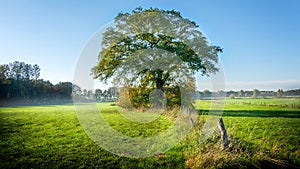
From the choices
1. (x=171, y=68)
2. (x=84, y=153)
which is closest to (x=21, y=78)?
(x=171, y=68)

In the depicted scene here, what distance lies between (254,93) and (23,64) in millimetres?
84133

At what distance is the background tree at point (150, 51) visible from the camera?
22156mm

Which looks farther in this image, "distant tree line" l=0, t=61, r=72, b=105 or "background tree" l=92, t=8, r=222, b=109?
"distant tree line" l=0, t=61, r=72, b=105

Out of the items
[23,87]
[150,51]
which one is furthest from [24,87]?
[150,51]

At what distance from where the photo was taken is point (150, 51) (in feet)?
72.7

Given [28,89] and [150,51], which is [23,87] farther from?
[150,51]

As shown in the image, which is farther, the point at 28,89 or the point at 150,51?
the point at 28,89

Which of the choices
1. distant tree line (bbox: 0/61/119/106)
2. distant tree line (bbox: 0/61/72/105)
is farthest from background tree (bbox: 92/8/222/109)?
distant tree line (bbox: 0/61/72/105)

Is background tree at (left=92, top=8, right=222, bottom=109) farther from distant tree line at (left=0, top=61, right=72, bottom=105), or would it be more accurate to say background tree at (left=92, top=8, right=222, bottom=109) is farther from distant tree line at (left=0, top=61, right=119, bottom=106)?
distant tree line at (left=0, top=61, right=72, bottom=105)

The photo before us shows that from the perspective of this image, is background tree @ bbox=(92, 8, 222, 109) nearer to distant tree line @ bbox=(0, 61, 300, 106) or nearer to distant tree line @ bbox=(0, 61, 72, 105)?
distant tree line @ bbox=(0, 61, 300, 106)

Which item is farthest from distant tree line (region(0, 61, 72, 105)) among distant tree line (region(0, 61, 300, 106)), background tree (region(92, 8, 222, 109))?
background tree (region(92, 8, 222, 109))

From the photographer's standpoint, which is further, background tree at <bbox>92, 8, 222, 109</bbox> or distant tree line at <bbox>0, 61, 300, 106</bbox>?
distant tree line at <bbox>0, 61, 300, 106</bbox>

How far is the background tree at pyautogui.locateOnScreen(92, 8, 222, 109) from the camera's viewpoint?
22156mm

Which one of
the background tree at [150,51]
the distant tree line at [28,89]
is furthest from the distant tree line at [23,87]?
the background tree at [150,51]
